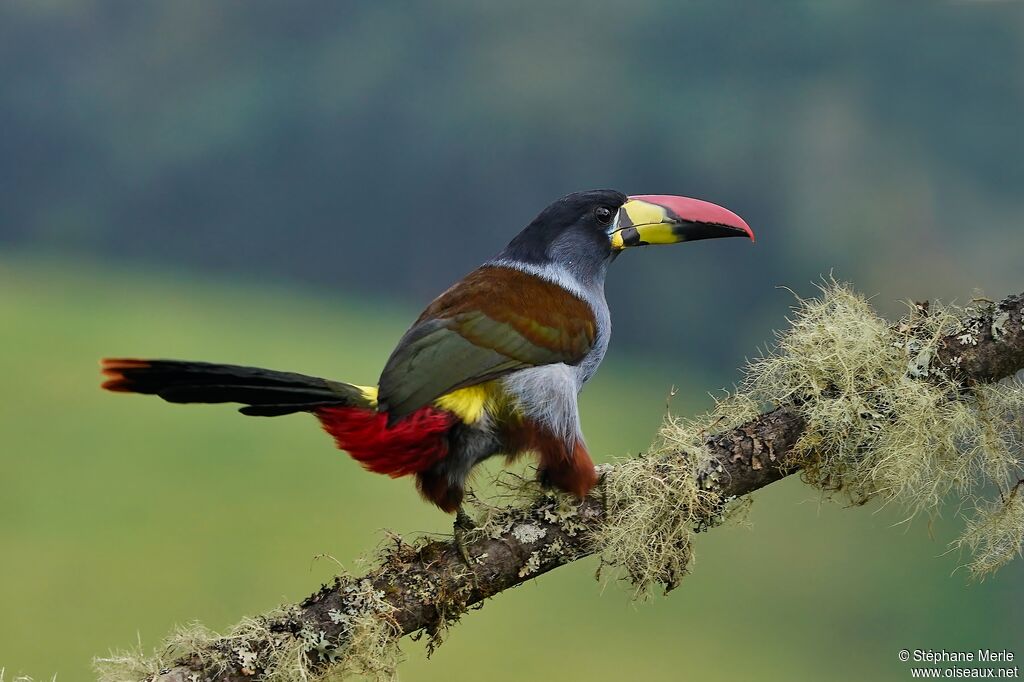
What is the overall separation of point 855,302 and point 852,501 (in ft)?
1.28

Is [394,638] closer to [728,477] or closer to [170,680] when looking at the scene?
[170,680]

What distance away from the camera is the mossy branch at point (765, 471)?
185 cm

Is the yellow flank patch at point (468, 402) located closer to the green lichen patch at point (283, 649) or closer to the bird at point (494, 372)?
the bird at point (494, 372)

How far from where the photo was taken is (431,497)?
2.06m

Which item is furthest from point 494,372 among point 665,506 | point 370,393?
point 665,506

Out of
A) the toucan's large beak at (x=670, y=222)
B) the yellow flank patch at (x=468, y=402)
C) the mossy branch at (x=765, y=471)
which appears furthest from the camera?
the toucan's large beak at (x=670, y=222)

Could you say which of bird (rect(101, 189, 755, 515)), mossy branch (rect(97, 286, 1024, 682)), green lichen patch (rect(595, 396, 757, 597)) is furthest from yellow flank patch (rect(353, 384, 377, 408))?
green lichen patch (rect(595, 396, 757, 597))

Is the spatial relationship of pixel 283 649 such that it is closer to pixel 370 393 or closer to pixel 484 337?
pixel 370 393

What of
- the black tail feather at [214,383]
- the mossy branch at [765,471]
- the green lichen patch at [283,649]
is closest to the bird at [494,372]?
the black tail feather at [214,383]

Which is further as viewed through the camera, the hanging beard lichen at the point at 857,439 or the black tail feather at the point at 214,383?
the hanging beard lichen at the point at 857,439

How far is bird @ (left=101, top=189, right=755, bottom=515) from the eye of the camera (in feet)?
5.93

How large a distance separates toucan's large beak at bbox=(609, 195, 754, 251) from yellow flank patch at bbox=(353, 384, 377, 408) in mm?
688

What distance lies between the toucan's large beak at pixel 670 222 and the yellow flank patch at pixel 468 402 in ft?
1.67

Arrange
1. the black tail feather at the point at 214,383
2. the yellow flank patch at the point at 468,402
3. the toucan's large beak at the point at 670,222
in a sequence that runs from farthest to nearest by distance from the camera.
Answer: the toucan's large beak at the point at 670,222 < the yellow flank patch at the point at 468,402 < the black tail feather at the point at 214,383
